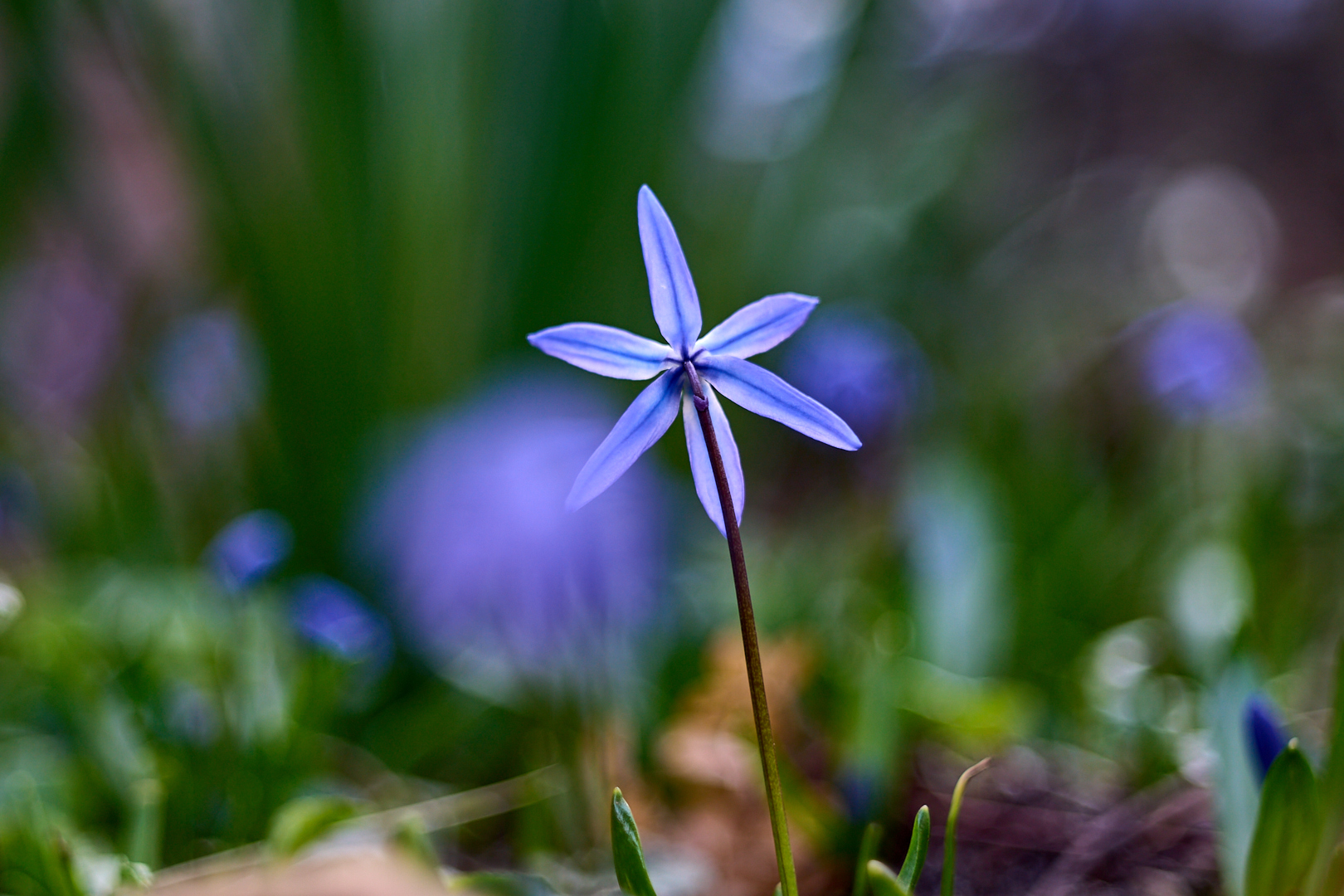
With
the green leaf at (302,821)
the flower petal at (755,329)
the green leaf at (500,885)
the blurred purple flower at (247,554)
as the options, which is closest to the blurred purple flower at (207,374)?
the blurred purple flower at (247,554)

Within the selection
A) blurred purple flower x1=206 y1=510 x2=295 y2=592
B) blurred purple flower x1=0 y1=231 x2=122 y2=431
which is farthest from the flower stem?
blurred purple flower x1=0 y1=231 x2=122 y2=431

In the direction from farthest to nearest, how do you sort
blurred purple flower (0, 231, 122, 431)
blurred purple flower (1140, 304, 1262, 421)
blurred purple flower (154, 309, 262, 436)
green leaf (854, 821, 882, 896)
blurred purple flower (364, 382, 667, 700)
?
1. blurred purple flower (0, 231, 122, 431)
2. blurred purple flower (154, 309, 262, 436)
3. blurred purple flower (1140, 304, 1262, 421)
4. blurred purple flower (364, 382, 667, 700)
5. green leaf (854, 821, 882, 896)

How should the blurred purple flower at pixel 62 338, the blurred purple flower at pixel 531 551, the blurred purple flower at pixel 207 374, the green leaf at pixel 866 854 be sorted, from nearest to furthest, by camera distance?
the green leaf at pixel 866 854 < the blurred purple flower at pixel 531 551 < the blurred purple flower at pixel 207 374 < the blurred purple flower at pixel 62 338

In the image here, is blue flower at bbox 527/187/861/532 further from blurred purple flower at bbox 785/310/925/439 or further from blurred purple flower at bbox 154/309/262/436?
blurred purple flower at bbox 154/309/262/436

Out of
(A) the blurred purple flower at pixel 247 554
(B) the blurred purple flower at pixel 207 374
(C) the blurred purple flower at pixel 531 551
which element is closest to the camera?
(C) the blurred purple flower at pixel 531 551

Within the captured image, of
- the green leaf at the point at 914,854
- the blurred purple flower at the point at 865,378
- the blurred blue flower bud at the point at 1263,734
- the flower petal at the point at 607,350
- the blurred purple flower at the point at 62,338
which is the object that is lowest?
the blurred purple flower at the point at 62,338

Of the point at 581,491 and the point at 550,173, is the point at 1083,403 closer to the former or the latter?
the point at 550,173

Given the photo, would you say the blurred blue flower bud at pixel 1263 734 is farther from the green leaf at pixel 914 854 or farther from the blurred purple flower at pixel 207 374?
the blurred purple flower at pixel 207 374
